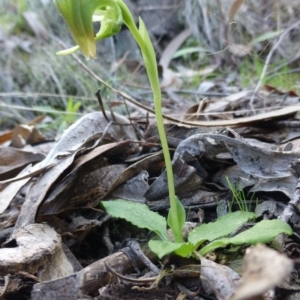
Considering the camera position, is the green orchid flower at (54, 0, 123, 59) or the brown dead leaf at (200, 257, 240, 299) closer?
the brown dead leaf at (200, 257, 240, 299)

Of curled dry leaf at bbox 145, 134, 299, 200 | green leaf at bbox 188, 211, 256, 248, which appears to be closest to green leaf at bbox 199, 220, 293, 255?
green leaf at bbox 188, 211, 256, 248

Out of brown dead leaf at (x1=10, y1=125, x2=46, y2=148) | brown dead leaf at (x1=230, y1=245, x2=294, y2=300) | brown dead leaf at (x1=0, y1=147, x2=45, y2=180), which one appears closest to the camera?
brown dead leaf at (x1=230, y1=245, x2=294, y2=300)

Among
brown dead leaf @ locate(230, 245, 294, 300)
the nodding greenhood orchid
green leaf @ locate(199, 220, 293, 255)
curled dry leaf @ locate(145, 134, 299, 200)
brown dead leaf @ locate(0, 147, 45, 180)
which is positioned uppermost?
the nodding greenhood orchid

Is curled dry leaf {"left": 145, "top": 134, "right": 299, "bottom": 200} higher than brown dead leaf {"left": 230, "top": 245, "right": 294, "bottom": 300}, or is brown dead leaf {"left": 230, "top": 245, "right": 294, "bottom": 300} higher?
brown dead leaf {"left": 230, "top": 245, "right": 294, "bottom": 300}

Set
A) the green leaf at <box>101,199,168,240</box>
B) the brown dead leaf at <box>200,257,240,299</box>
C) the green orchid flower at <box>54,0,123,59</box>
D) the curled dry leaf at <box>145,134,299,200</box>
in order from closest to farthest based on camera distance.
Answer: the brown dead leaf at <box>200,257,240,299</box>
the green orchid flower at <box>54,0,123,59</box>
the green leaf at <box>101,199,168,240</box>
the curled dry leaf at <box>145,134,299,200</box>

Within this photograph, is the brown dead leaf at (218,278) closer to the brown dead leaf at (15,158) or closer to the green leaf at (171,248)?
the green leaf at (171,248)

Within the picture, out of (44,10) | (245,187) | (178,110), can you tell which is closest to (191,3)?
(44,10)

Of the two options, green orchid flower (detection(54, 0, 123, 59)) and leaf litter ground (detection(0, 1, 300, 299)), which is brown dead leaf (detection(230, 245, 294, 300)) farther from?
green orchid flower (detection(54, 0, 123, 59))

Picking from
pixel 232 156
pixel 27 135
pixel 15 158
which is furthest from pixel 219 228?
pixel 27 135
